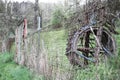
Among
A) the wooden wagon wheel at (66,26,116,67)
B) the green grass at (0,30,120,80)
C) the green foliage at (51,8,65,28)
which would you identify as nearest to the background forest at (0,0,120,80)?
the green grass at (0,30,120,80)

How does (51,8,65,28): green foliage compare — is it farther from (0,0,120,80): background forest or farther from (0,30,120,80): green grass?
(0,30,120,80): green grass

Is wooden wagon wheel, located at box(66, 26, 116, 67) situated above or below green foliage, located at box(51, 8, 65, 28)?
below

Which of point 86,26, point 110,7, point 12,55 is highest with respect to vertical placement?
point 110,7

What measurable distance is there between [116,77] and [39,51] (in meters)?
2.51

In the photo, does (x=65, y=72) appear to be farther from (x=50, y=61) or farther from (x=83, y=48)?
(x=83, y=48)

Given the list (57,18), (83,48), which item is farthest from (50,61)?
(57,18)

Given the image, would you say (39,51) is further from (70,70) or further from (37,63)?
(70,70)

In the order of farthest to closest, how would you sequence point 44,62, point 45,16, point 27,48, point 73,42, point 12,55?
point 45,16 < point 12,55 < point 27,48 < point 73,42 < point 44,62

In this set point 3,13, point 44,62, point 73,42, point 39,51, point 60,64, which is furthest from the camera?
point 3,13

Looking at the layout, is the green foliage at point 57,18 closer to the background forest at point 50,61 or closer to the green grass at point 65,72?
the background forest at point 50,61

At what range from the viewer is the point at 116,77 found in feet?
20.0

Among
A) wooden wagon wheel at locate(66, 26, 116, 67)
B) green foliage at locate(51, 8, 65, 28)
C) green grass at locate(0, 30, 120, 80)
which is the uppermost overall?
green foliage at locate(51, 8, 65, 28)

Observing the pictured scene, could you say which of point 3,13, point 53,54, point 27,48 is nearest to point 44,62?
point 53,54

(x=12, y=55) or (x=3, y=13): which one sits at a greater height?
(x=3, y=13)
